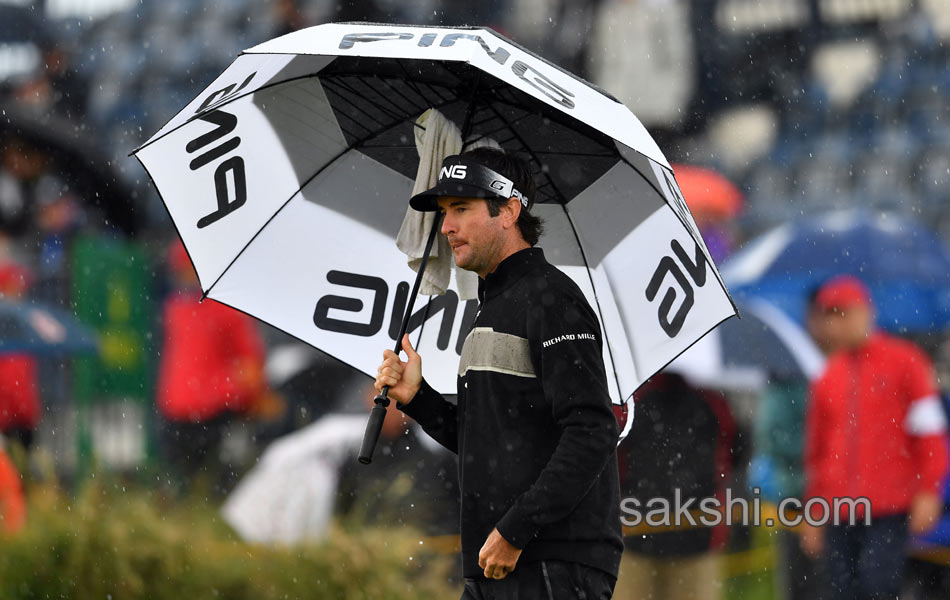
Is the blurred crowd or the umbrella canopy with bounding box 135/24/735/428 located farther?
the blurred crowd

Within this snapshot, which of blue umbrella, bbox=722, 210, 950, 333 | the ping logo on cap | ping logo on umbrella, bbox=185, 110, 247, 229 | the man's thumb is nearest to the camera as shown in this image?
the ping logo on cap

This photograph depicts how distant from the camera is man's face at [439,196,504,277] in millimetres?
3400

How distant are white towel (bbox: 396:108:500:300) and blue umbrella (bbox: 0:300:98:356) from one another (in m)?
5.13

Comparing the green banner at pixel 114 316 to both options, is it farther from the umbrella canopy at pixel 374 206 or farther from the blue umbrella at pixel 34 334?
the umbrella canopy at pixel 374 206

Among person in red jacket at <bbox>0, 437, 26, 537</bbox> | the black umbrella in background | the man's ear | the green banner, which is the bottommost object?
person in red jacket at <bbox>0, 437, 26, 537</bbox>

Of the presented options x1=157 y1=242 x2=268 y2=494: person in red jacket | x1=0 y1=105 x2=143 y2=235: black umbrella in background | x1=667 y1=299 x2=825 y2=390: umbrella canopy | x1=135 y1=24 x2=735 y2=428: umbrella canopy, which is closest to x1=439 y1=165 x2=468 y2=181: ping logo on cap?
x1=135 y1=24 x2=735 y2=428: umbrella canopy

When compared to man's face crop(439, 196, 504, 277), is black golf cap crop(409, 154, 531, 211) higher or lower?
higher

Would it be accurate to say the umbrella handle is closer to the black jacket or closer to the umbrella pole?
the umbrella pole

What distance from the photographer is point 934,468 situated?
6344mm

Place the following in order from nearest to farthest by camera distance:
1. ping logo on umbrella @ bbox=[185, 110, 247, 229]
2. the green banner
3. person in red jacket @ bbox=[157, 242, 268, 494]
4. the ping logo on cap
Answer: the ping logo on cap, ping logo on umbrella @ bbox=[185, 110, 247, 229], person in red jacket @ bbox=[157, 242, 268, 494], the green banner

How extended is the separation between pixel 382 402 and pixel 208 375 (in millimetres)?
5472

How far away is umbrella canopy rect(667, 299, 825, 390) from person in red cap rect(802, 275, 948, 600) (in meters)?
0.28

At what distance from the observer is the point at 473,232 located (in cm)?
340

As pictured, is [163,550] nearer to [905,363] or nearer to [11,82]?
[905,363]
